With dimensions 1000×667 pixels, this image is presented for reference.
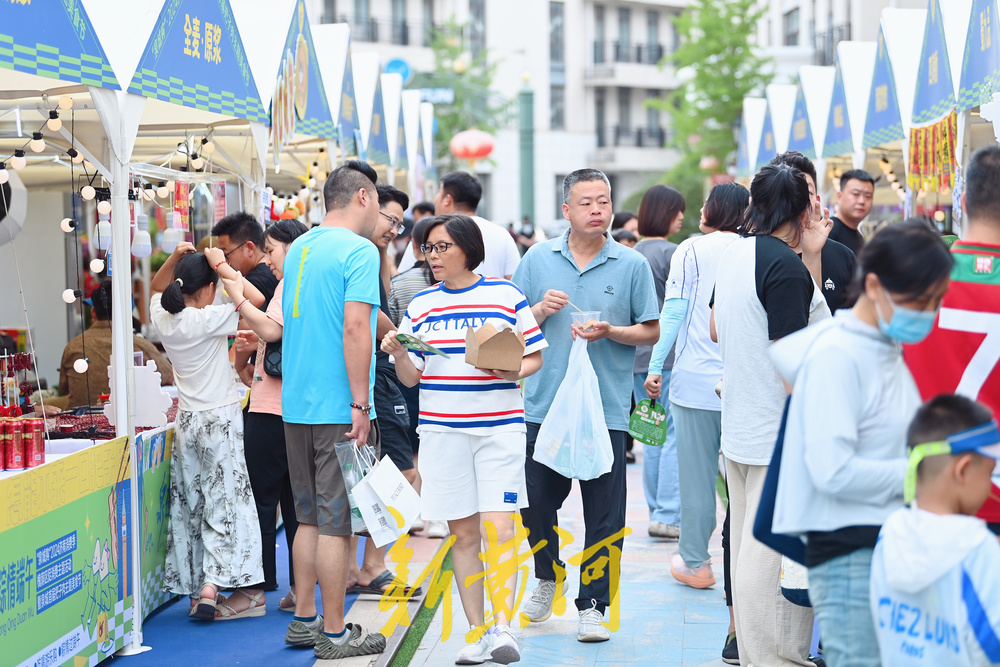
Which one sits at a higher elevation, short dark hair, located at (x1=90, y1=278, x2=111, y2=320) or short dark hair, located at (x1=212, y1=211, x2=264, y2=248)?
short dark hair, located at (x1=212, y1=211, x2=264, y2=248)

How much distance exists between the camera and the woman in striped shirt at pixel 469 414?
3893 millimetres

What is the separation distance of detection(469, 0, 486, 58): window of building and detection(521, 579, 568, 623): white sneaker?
36995mm

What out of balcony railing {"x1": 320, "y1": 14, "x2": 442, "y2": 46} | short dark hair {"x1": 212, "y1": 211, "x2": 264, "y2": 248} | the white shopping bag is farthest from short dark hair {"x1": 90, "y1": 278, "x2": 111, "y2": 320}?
balcony railing {"x1": 320, "y1": 14, "x2": 442, "y2": 46}

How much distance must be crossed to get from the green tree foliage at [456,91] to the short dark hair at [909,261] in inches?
1151

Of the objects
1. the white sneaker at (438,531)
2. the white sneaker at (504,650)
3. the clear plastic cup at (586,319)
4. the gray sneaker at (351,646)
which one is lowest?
the white sneaker at (438,531)

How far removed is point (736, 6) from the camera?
27047 millimetres

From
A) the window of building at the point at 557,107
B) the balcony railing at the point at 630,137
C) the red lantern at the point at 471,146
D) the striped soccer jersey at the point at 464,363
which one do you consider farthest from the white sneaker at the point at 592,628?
the balcony railing at the point at 630,137

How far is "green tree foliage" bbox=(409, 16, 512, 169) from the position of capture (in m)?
31.1

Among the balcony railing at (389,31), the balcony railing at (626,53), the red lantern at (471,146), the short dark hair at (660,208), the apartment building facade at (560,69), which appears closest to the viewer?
the short dark hair at (660,208)

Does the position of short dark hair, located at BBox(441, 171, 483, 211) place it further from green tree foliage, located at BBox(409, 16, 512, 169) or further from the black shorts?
green tree foliage, located at BBox(409, 16, 512, 169)

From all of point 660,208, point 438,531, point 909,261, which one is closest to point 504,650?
point 909,261

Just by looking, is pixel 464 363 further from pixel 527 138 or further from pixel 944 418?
pixel 527 138

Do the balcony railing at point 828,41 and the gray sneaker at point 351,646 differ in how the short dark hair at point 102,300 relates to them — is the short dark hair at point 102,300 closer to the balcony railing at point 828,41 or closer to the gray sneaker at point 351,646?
the gray sneaker at point 351,646

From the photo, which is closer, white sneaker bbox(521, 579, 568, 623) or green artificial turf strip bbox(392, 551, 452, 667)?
green artificial turf strip bbox(392, 551, 452, 667)
